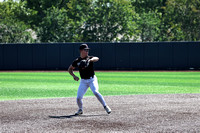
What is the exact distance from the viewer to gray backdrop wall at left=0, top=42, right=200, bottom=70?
31.8 m

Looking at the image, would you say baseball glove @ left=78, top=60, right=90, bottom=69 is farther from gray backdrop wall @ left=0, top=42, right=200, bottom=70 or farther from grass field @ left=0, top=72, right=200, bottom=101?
gray backdrop wall @ left=0, top=42, right=200, bottom=70

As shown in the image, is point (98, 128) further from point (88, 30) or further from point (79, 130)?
point (88, 30)

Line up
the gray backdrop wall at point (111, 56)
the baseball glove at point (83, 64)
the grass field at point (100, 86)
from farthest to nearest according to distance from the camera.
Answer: the gray backdrop wall at point (111, 56) < the grass field at point (100, 86) < the baseball glove at point (83, 64)

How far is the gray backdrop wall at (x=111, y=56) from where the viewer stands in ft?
104

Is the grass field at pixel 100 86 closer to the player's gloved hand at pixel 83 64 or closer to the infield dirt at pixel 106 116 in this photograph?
the infield dirt at pixel 106 116

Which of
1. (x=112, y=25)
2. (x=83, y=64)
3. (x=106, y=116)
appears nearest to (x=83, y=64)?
(x=83, y=64)

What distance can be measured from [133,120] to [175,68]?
2450 cm

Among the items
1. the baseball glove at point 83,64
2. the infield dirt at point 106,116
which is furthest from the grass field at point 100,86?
the baseball glove at point 83,64

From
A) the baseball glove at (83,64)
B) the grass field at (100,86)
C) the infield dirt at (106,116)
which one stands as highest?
the baseball glove at (83,64)

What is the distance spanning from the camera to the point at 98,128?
7.45 meters

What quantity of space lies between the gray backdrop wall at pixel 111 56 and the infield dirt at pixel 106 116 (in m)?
19.9

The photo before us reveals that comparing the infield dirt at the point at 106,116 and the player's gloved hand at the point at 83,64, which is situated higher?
the player's gloved hand at the point at 83,64

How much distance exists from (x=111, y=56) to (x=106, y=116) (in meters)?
24.2

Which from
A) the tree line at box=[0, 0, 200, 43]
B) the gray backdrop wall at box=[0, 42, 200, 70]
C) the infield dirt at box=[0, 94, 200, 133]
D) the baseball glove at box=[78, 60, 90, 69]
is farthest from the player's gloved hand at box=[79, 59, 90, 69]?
the tree line at box=[0, 0, 200, 43]
